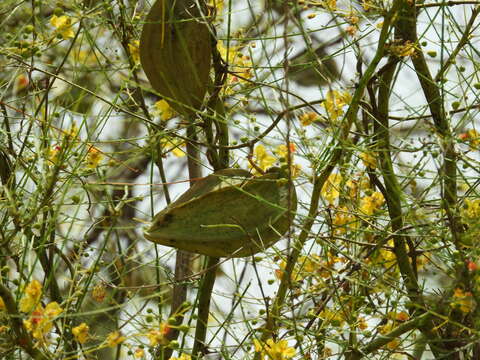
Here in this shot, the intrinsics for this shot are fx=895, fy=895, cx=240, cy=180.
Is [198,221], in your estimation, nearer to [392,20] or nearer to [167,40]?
[167,40]

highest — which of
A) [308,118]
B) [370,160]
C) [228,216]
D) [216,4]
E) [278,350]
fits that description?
[216,4]

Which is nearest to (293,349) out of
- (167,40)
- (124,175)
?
(167,40)

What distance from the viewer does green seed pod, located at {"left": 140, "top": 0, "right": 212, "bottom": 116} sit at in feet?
3.50

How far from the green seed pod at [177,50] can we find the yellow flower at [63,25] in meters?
0.25

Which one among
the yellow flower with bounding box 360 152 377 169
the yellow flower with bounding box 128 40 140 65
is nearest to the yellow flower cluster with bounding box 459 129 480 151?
the yellow flower with bounding box 360 152 377 169

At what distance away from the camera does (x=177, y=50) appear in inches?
42.6

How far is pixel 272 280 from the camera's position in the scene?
1330mm

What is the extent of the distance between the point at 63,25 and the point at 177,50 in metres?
0.31

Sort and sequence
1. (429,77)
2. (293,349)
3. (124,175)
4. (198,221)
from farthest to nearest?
1. (124,175)
2. (429,77)
3. (293,349)
4. (198,221)

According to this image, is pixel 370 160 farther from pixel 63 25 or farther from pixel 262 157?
pixel 63 25

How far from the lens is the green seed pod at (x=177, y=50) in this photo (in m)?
1.07

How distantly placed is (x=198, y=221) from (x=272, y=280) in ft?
1.09

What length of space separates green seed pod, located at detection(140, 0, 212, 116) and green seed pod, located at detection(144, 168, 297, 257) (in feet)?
0.34

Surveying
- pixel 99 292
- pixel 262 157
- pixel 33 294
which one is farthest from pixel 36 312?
pixel 262 157
